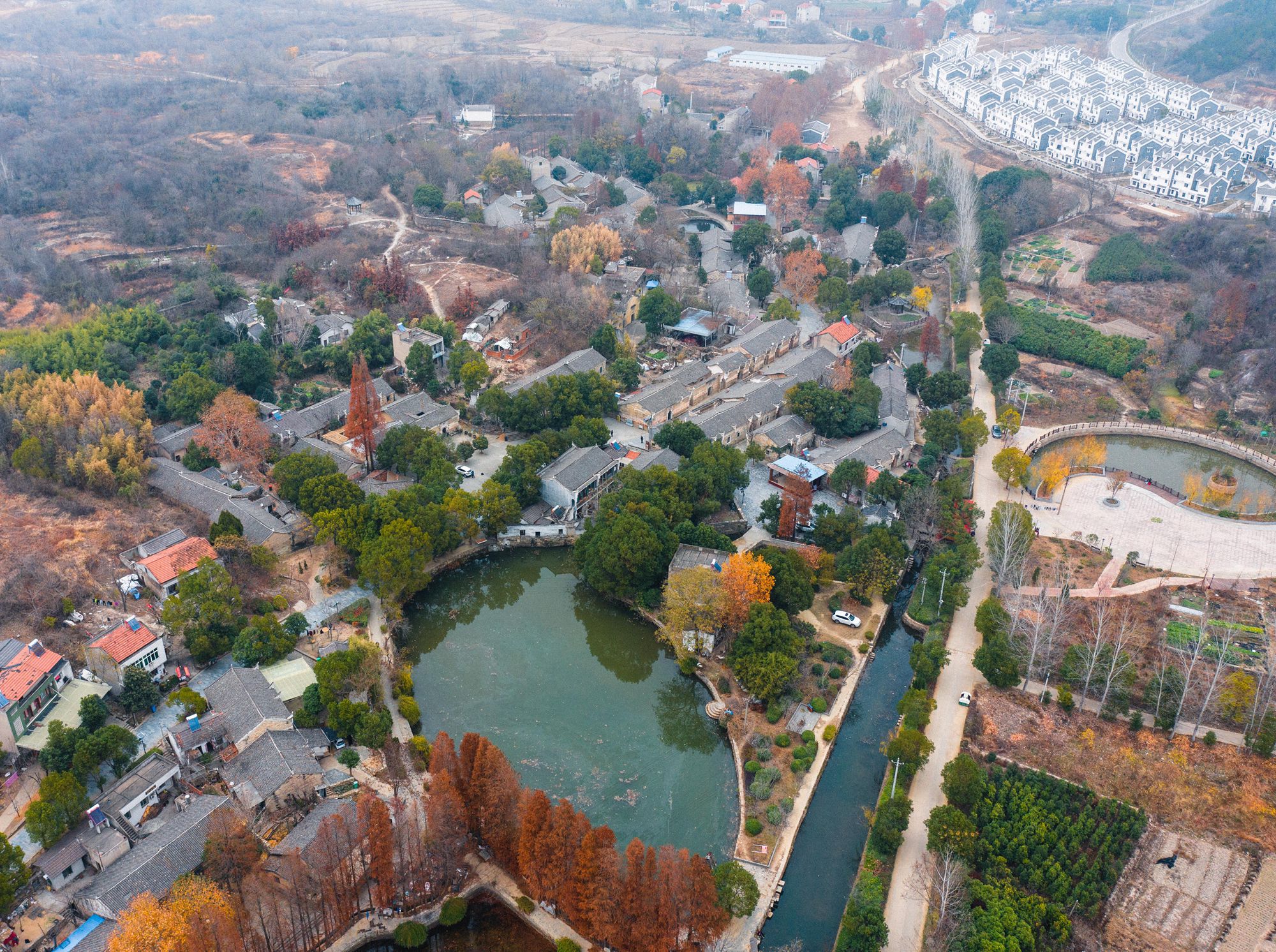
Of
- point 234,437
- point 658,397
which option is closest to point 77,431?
point 234,437

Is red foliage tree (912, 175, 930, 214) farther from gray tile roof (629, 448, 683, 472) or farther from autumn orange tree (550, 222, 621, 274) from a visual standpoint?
gray tile roof (629, 448, 683, 472)

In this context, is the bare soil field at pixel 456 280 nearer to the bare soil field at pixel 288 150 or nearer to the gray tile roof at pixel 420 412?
the gray tile roof at pixel 420 412

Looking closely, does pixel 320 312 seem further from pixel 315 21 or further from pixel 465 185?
pixel 315 21

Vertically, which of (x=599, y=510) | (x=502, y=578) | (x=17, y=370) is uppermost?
(x=17, y=370)

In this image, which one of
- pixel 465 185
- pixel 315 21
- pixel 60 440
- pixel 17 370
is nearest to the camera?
pixel 60 440

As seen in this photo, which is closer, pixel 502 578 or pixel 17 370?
pixel 502 578

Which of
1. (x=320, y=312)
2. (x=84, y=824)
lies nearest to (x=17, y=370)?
(x=320, y=312)

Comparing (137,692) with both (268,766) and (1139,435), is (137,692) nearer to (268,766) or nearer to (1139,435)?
(268,766)
